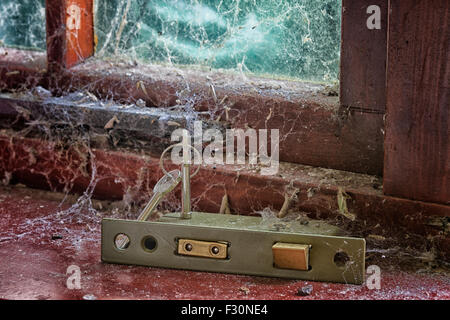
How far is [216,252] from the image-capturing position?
1.35m

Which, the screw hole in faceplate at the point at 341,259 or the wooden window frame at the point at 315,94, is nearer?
the screw hole in faceplate at the point at 341,259

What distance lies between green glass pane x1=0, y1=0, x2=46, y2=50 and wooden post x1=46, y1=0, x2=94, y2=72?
0.10m

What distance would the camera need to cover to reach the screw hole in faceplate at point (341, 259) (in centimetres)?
132

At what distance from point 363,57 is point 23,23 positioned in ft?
3.06

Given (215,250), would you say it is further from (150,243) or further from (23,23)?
(23,23)

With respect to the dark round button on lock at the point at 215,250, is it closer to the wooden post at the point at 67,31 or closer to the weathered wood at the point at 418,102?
the weathered wood at the point at 418,102

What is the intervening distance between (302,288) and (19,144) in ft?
2.87

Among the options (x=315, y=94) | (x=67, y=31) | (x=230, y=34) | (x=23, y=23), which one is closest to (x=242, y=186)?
(x=315, y=94)

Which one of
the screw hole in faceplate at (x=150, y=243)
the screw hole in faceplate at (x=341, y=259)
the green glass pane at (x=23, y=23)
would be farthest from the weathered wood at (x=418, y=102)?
the green glass pane at (x=23, y=23)

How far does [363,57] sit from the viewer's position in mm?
1471

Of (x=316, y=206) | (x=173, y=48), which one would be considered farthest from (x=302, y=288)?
(x=173, y=48)

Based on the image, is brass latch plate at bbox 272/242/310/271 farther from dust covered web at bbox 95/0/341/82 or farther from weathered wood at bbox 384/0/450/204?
dust covered web at bbox 95/0/341/82

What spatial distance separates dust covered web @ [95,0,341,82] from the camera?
5.18 feet

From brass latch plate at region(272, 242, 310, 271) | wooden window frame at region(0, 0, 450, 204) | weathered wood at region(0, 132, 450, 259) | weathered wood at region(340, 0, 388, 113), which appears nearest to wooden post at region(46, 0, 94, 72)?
wooden window frame at region(0, 0, 450, 204)
